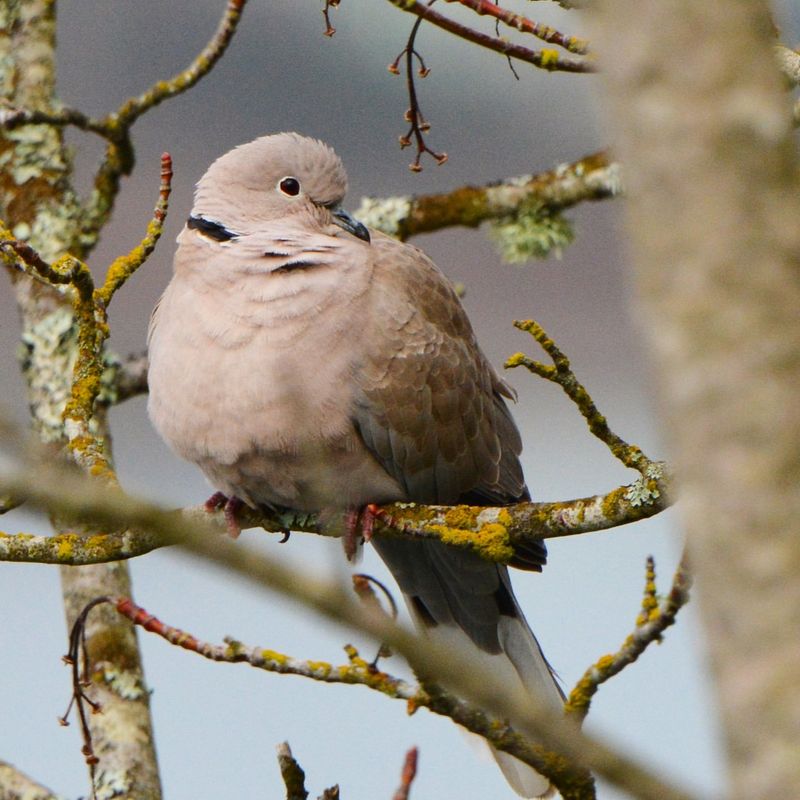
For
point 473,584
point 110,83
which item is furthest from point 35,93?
point 110,83

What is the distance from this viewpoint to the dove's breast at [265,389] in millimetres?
3082

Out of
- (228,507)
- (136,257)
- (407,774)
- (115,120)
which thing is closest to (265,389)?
(228,507)

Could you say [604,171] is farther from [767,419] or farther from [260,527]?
[767,419]

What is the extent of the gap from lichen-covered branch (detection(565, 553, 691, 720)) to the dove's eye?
Result: 1789 millimetres

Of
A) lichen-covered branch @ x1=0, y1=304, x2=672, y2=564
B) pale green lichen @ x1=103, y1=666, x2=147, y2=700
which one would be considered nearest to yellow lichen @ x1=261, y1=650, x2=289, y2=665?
lichen-covered branch @ x1=0, y1=304, x2=672, y2=564

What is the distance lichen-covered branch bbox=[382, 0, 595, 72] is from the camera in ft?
8.22

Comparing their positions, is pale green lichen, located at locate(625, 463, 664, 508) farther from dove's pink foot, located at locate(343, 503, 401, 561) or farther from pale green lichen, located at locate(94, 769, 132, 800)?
pale green lichen, located at locate(94, 769, 132, 800)

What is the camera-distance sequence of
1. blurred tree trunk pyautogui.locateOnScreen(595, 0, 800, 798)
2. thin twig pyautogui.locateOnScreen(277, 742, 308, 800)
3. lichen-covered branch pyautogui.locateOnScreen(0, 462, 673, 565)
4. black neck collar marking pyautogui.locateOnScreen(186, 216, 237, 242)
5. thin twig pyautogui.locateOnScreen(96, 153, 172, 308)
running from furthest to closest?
black neck collar marking pyautogui.locateOnScreen(186, 216, 237, 242) < thin twig pyautogui.locateOnScreen(96, 153, 172, 308) < lichen-covered branch pyautogui.locateOnScreen(0, 462, 673, 565) < thin twig pyautogui.locateOnScreen(277, 742, 308, 800) < blurred tree trunk pyautogui.locateOnScreen(595, 0, 800, 798)

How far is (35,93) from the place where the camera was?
3754 mm

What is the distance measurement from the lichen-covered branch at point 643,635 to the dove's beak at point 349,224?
159 centimetres

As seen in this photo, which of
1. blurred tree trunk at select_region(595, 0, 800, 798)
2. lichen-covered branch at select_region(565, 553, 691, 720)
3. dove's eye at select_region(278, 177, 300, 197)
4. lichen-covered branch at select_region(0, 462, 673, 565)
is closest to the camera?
blurred tree trunk at select_region(595, 0, 800, 798)

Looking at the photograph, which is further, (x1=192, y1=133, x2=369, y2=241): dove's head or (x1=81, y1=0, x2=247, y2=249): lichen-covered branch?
(x1=192, y1=133, x2=369, y2=241): dove's head

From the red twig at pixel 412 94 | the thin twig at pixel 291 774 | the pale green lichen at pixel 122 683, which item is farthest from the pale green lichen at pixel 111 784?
the red twig at pixel 412 94

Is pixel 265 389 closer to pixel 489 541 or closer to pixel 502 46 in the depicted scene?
pixel 489 541
